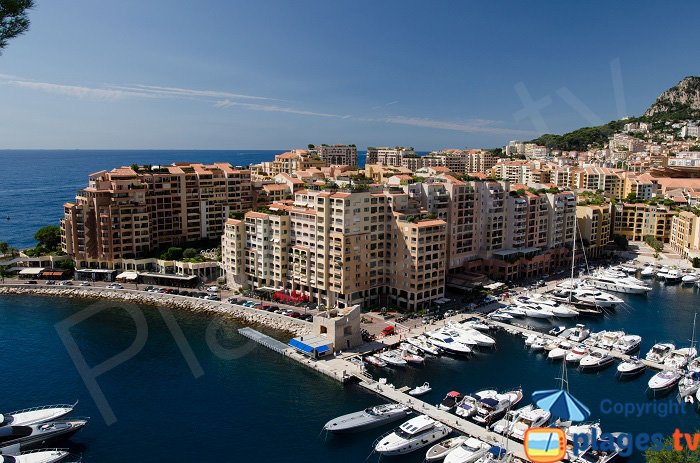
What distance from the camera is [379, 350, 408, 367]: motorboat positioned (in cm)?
3559

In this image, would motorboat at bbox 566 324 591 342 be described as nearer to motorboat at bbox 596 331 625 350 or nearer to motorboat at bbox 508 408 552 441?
motorboat at bbox 596 331 625 350

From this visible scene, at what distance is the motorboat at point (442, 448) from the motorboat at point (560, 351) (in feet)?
45.0

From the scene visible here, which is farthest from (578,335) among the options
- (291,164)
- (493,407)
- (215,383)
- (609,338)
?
(291,164)

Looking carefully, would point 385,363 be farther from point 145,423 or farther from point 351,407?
point 145,423

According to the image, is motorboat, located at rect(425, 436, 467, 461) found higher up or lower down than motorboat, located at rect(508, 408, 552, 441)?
lower down

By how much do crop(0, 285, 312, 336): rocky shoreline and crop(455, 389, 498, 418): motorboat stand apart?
1455 centimetres

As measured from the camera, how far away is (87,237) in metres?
56.2

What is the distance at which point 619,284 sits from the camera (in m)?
54.6

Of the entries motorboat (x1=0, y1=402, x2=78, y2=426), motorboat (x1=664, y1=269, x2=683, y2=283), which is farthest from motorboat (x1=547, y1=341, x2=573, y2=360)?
motorboat (x1=0, y1=402, x2=78, y2=426)

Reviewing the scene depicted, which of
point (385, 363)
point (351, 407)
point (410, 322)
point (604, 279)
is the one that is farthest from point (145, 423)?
point (604, 279)

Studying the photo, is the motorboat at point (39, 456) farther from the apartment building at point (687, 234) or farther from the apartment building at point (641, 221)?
the apartment building at point (641, 221)

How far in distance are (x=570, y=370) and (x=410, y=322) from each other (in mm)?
11887

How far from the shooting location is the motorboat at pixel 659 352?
36719mm

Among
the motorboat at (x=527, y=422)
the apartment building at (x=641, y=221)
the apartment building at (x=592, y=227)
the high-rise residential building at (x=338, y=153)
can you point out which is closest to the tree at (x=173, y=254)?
the motorboat at (x=527, y=422)
